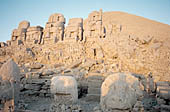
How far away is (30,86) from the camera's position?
30.1 ft

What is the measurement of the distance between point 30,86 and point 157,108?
7637 mm

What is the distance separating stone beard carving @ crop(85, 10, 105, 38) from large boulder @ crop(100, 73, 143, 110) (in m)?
11.8

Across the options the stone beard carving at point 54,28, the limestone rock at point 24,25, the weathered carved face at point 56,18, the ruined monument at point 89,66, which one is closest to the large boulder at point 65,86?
the ruined monument at point 89,66

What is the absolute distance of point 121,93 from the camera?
443cm

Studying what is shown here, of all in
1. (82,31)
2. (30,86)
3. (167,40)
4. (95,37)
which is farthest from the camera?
(82,31)

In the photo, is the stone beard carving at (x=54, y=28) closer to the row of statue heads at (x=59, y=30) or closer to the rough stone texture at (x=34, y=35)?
the row of statue heads at (x=59, y=30)

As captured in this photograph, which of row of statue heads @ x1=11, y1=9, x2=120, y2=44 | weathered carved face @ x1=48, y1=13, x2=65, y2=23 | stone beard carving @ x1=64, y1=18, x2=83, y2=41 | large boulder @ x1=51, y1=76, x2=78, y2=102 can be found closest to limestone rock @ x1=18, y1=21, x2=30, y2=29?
row of statue heads @ x1=11, y1=9, x2=120, y2=44

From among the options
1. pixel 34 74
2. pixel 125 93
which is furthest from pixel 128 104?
pixel 34 74

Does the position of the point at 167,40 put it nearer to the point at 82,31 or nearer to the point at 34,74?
the point at 82,31

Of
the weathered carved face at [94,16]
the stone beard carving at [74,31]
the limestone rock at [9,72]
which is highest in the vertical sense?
the weathered carved face at [94,16]

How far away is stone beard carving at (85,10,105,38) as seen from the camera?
1629 centimetres

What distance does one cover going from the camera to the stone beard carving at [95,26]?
16286 mm

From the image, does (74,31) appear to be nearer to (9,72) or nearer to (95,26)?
(95,26)

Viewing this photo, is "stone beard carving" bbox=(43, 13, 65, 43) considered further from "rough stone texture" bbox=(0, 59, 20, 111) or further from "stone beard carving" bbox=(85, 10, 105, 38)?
"rough stone texture" bbox=(0, 59, 20, 111)
